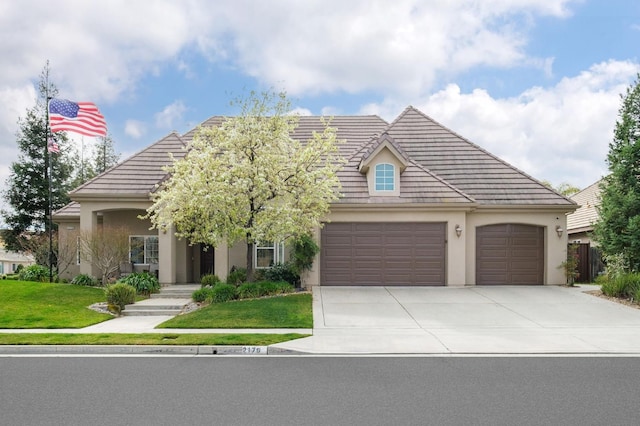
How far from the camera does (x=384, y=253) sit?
17328 millimetres

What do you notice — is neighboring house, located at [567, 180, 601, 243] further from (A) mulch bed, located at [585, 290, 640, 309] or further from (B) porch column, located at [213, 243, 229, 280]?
(B) porch column, located at [213, 243, 229, 280]

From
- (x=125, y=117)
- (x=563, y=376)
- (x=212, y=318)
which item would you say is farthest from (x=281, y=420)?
(x=125, y=117)

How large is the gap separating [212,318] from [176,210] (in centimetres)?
473

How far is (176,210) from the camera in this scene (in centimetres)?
1503

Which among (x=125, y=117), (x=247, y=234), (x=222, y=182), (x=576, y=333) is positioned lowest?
(x=576, y=333)

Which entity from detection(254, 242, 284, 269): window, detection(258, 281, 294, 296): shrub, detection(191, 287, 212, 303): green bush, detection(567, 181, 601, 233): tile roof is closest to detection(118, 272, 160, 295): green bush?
detection(191, 287, 212, 303): green bush

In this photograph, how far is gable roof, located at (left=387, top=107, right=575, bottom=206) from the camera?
18.0 m

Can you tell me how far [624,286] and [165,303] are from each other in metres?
15.0

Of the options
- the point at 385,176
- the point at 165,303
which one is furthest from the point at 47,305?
the point at 385,176

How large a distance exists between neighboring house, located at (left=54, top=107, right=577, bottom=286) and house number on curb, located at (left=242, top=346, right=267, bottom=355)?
8.17 meters

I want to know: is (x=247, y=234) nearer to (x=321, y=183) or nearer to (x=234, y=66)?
(x=321, y=183)

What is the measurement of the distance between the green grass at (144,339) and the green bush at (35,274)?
10.8 metres

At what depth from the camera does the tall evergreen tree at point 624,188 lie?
15.4 m

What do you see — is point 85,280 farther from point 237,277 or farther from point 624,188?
point 624,188
